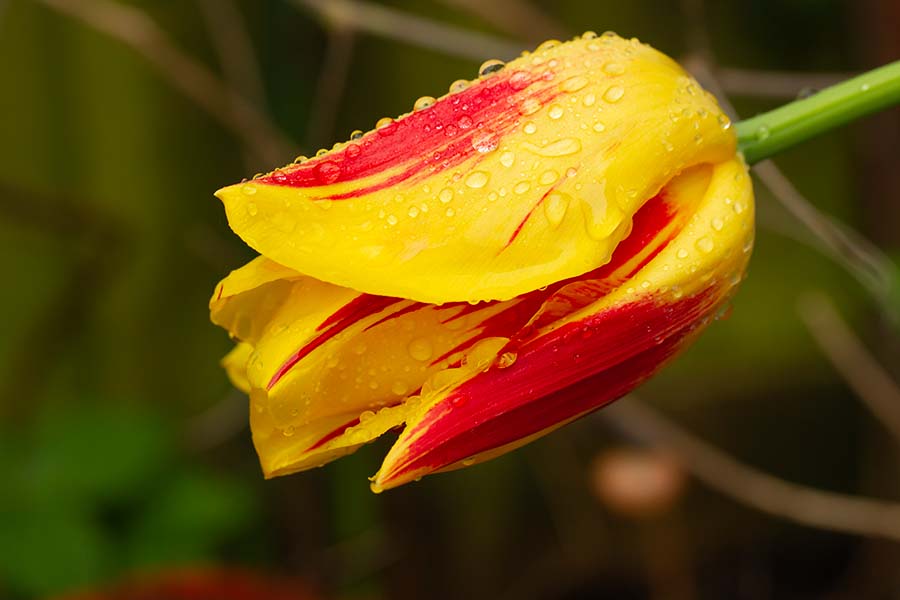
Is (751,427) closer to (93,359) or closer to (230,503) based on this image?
(230,503)

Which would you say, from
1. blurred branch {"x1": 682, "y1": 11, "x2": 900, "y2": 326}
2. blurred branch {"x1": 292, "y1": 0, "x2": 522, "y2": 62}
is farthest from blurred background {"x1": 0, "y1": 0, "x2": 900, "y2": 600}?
blurred branch {"x1": 682, "y1": 11, "x2": 900, "y2": 326}

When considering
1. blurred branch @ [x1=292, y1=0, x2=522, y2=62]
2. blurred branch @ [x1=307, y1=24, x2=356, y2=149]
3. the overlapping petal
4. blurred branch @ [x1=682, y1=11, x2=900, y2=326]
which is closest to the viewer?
the overlapping petal

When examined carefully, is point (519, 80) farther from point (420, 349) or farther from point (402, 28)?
point (402, 28)

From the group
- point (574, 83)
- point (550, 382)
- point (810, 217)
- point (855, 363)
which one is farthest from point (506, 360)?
point (855, 363)

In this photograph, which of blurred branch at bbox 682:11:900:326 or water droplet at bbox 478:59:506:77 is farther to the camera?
blurred branch at bbox 682:11:900:326

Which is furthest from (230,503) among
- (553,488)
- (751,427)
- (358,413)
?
(358,413)

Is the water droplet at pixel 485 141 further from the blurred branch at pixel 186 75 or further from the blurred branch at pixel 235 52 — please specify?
the blurred branch at pixel 235 52

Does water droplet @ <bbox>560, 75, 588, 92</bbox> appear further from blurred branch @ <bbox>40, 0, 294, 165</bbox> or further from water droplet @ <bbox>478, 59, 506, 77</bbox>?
blurred branch @ <bbox>40, 0, 294, 165</bbox>

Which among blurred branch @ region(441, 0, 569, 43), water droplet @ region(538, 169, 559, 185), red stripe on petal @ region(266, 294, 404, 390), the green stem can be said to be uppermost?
blurred branch @ region(441, 0, 569, 43)
